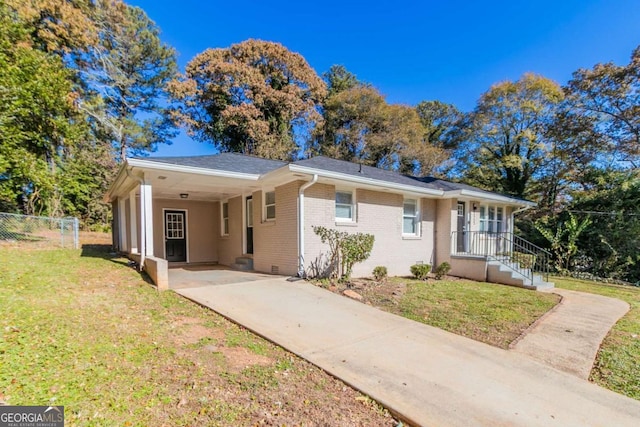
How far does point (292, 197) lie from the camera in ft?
26.3

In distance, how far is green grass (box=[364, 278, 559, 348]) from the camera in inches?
190

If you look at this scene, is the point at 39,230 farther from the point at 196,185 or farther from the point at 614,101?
the point at 614,101

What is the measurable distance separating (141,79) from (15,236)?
15887 millimetres

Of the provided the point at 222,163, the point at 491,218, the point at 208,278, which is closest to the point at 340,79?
the point at 491,218

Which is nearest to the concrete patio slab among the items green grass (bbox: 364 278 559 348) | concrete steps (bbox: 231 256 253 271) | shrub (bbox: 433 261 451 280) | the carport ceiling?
concrete steps (bbox: 231 256 253 271)

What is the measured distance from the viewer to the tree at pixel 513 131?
17.7 meters

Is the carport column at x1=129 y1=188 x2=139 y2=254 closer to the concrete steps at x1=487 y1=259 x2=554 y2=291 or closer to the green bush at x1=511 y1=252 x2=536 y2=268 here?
the concrete steps at x1=487 y1=259 x2=554 y2=291

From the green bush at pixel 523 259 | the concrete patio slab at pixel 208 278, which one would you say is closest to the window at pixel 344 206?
the concrete patio slab at pixel 208 278

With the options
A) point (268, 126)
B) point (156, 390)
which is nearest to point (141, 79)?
point (268, 126)

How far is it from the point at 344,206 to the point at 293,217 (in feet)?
5.77

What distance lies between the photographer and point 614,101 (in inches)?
543

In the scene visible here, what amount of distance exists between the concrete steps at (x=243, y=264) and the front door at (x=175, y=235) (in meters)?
2.83

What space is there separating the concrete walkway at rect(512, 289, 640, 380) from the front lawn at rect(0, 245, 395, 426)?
9.12 feet

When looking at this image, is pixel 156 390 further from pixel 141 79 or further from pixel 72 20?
pixel 141 79
